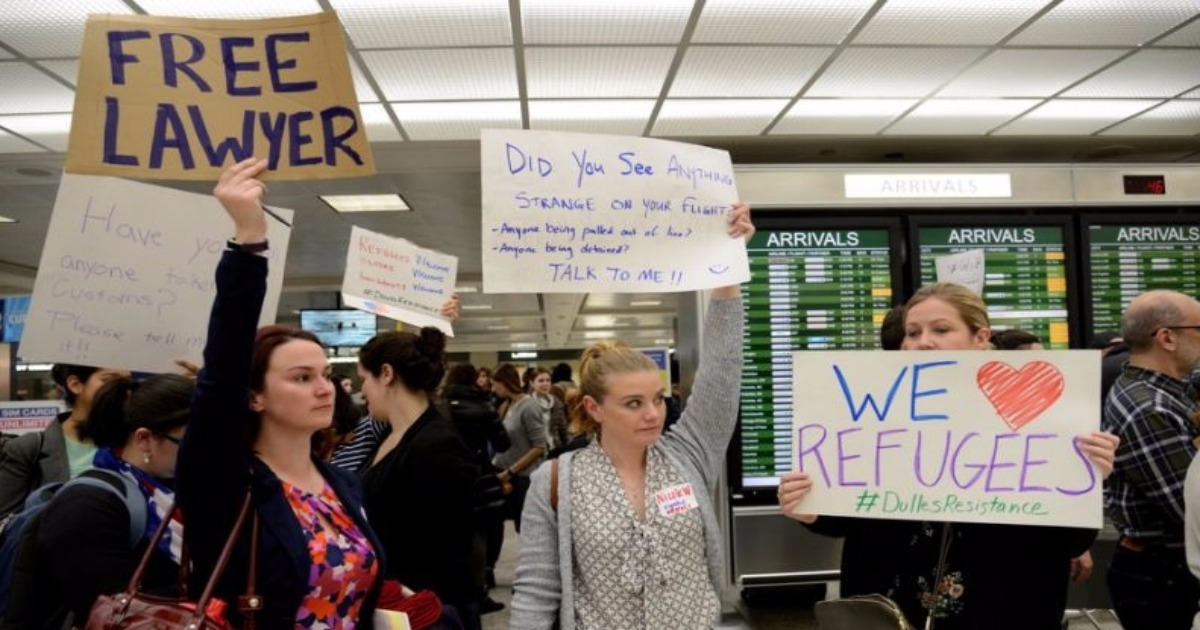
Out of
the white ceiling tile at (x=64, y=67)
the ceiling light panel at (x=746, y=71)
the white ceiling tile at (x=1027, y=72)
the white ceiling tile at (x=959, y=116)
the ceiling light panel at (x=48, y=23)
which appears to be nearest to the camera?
the ceiling light panel at (x=48, y=23)

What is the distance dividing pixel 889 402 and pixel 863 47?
391 cm

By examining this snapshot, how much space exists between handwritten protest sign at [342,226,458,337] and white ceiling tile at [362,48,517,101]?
1817 millimetres

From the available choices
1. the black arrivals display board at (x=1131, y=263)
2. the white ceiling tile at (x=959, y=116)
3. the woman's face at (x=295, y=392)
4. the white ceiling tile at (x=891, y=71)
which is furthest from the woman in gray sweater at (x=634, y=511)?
the white ceiling tile at (x=959, y=116)

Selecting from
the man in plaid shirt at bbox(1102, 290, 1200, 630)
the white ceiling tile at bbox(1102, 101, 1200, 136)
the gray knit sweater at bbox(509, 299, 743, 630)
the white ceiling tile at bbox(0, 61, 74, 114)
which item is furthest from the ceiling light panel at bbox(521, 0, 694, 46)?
the white ceiling tile at bbox(1102, 101, 1200, 136)

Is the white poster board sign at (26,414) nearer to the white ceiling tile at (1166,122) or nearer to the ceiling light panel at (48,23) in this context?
the ceiling light panel at (48,23)

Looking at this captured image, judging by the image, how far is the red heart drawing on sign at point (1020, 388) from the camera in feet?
5.36

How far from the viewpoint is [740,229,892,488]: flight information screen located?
481cm

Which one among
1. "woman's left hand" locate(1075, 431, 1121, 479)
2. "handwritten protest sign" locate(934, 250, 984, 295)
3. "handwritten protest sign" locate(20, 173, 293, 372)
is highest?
"handwritten protest sign" locate(934, 250, 984, 295)

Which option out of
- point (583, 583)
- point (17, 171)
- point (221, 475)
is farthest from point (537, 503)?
point (17, 171)

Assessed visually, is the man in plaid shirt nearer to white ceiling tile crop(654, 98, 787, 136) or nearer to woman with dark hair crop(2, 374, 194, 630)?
woman with dark hair crop(2, 374, 194, 630)

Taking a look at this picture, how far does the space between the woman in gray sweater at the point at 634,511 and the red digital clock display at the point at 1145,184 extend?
14.2 ft

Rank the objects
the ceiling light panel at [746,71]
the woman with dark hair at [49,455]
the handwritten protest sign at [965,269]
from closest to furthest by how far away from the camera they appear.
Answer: the woman with dark hair at [49,455], the handwritten protest sign at [965,269], the ceiling light panel at [746,71]

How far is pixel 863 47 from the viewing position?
5047 mm

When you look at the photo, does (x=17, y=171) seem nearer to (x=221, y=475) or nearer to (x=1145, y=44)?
(x=221, y=475)
